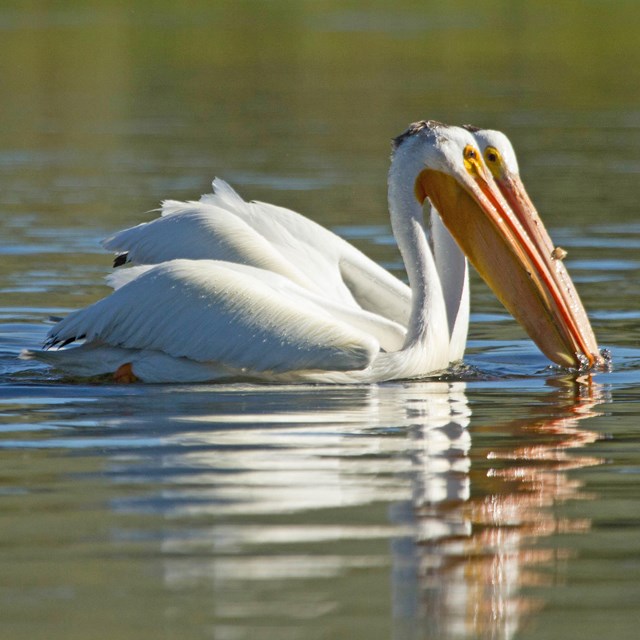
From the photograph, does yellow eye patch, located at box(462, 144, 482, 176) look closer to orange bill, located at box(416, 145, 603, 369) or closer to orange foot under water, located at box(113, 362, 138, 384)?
orange bill, located at box(416, 145, 603, 369)

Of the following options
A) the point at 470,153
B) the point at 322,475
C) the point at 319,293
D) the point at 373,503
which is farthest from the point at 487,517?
the point at 470,153

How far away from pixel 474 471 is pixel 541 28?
3563cm

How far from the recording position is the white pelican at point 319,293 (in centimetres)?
655

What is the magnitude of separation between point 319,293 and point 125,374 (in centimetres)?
99

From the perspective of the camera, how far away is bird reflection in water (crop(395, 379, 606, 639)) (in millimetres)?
3844

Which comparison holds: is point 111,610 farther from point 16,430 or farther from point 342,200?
point 342,200

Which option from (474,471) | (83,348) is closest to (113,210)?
(83,348)

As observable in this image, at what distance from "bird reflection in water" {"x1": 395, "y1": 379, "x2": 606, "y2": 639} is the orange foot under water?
1.41 metres

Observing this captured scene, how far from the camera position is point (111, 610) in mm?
3832

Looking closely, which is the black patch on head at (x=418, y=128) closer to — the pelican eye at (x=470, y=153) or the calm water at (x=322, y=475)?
the pelican eye at (x=470, y=153)

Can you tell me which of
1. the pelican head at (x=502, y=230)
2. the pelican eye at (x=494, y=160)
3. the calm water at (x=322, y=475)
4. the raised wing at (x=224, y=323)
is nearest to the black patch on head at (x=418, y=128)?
the pelican head at (x=502, y=230)

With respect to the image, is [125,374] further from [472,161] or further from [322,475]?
[322,475]

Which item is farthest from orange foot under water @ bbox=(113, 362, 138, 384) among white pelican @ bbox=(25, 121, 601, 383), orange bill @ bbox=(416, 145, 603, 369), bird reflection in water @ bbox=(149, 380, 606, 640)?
orange bill @ bbox=(416, 145, 603, 369)

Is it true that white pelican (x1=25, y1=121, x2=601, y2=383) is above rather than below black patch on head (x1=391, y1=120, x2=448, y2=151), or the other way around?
below
